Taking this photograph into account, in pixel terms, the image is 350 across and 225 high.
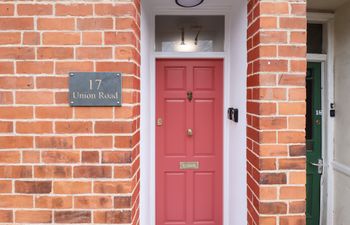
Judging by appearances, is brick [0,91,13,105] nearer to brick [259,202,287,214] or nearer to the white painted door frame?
the white painted door frame

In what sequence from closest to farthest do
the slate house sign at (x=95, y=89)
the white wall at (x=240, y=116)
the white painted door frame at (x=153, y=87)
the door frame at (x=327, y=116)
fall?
1. the slate house sign at (x=95, y=89)
2. the white wall at (x=240, y=116)
3. the white painted door frame at (x=153, y=87)
4. the door frame at (x=327, y=116)

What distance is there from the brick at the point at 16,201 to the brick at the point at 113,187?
0.49m

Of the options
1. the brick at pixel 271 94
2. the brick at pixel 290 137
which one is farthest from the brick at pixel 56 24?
the brick at pixel 290 137

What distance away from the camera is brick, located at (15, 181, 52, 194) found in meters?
1.90

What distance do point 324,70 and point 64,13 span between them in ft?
9.47

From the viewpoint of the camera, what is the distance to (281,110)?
1.94 meters

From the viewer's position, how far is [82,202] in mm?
1897

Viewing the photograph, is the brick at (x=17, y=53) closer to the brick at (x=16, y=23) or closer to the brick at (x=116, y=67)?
the brick at (x=16, y=23)

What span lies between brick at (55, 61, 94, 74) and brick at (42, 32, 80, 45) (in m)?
0.14

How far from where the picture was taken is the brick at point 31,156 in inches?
74.5

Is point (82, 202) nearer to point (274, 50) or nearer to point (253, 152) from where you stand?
point (253, 152)

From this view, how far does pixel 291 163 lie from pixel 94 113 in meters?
1.47

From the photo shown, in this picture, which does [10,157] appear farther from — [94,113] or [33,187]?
[94,113]

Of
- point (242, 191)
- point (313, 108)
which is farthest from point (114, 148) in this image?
point (313, 108)
